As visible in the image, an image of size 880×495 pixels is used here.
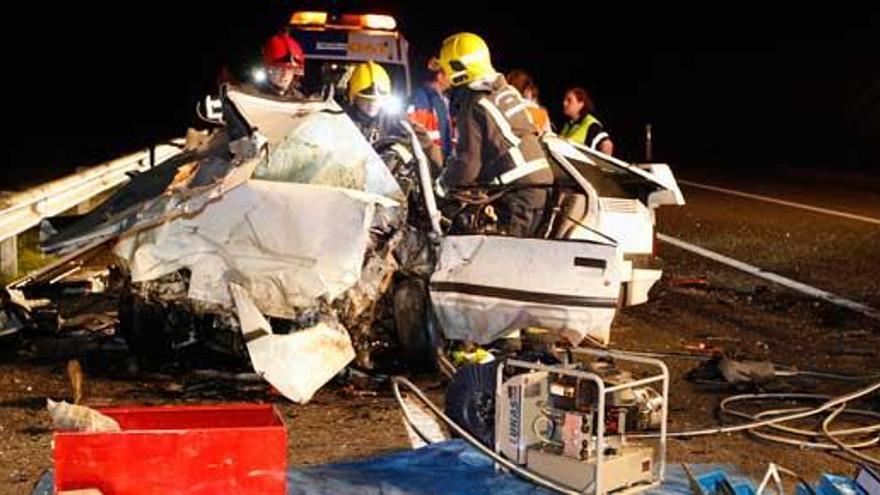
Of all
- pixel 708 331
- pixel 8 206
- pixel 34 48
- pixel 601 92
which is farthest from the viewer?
pixel 34 48

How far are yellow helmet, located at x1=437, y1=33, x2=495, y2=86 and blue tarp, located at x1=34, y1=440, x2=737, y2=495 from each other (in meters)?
2.42

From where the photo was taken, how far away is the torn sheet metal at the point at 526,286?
22.1ft

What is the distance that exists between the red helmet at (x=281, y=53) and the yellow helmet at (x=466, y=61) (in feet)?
7.04

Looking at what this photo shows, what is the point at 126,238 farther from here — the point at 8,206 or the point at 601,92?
the point at 601,92

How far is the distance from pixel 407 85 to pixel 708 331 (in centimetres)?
789

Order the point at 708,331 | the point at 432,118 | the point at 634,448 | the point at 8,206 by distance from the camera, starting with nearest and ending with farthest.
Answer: the point at 634,448 → the point at 708,331 → the point at 8,206 → the point at 432,118

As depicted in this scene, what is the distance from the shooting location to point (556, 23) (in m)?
68.6

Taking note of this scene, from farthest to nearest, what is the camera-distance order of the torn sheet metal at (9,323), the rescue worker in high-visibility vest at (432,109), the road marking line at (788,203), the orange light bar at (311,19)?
1. the orange light bar at (311,19)
2. the road marking line at (788,203)
3. the rescue worker in high-visibility vest at (432,109)
4. the torn sheet metal at (9,323)

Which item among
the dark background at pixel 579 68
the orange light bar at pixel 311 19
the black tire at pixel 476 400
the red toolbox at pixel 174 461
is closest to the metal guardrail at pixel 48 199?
the orange light bar at pixel 311 19

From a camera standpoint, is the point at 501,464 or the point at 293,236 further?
the point at 293,236

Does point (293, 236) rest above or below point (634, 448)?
above

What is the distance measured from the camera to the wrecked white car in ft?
22.5

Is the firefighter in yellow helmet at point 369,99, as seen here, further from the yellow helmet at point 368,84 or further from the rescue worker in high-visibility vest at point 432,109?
the rescue worker in high-visibility vest at point 432,109

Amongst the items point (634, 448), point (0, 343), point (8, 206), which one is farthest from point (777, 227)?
point (634, 448)
